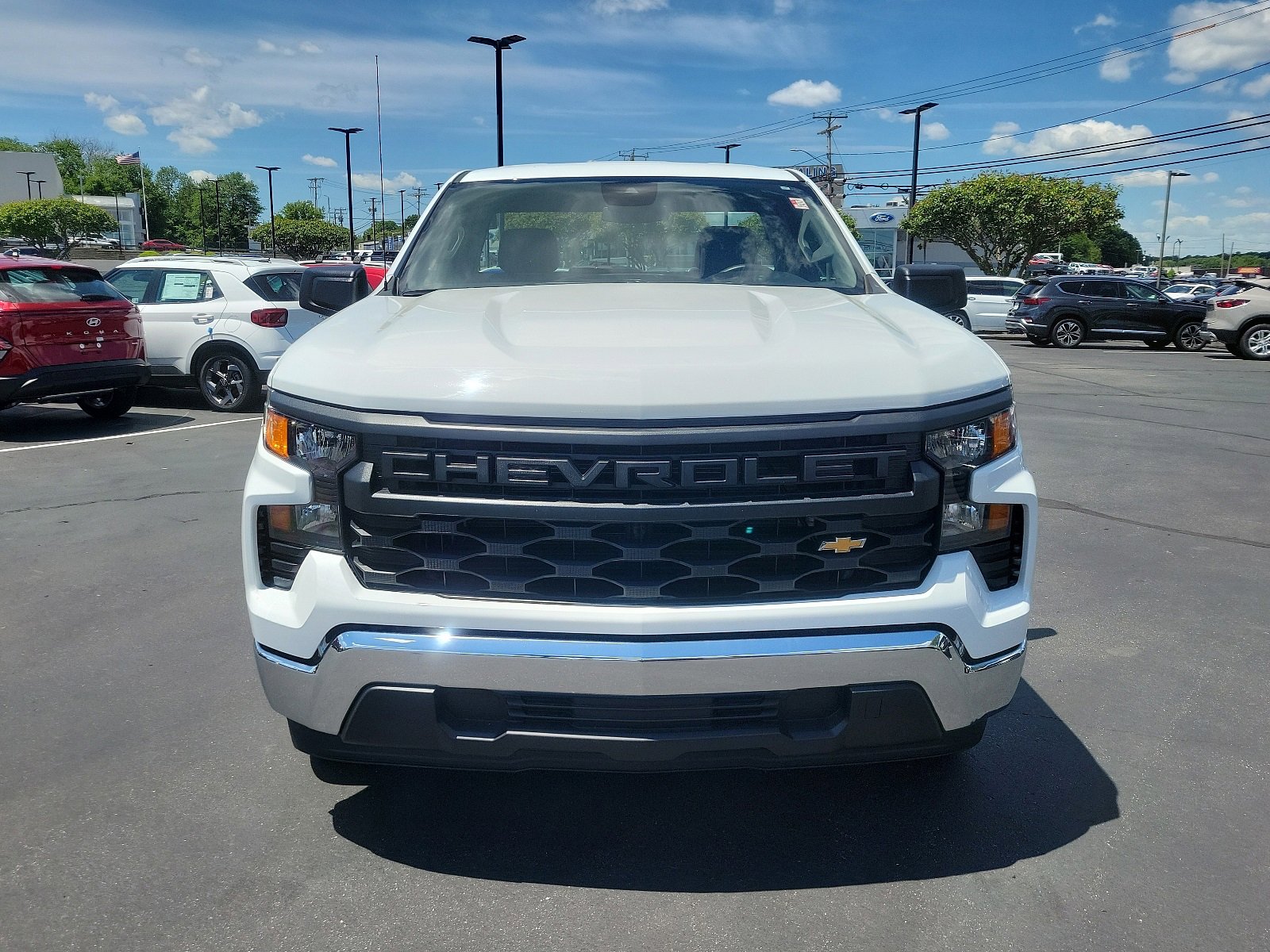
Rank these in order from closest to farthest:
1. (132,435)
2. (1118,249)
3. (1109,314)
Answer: (132,435) → (1109,314) → (1118,249)

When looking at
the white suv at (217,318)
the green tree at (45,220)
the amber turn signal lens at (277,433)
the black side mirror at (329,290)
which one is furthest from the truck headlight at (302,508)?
the green tree at (45,220)

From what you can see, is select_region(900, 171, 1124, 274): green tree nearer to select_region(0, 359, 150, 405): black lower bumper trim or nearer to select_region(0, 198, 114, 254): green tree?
select_region(0, 359, 150, 405): black lower bumper trim

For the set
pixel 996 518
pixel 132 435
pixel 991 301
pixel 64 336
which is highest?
pixel 996 518

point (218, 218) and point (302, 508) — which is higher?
point (218, 218)

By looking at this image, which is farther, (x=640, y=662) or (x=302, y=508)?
(x=302, y=508)

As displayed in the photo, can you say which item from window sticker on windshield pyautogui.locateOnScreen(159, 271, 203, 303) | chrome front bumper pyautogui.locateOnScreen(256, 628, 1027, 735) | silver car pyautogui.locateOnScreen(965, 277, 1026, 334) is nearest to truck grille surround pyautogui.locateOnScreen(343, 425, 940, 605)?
chrome front bumper pyautogui.locateOnScreen(256, 628, 1027, 735)

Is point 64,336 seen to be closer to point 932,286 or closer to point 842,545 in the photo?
point 932,286

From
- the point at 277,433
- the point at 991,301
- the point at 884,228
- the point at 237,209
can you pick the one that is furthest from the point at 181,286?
the point at 237,209

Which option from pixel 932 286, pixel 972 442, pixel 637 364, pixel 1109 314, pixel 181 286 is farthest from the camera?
pixel 1109 314

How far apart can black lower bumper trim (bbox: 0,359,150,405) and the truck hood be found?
785 cm

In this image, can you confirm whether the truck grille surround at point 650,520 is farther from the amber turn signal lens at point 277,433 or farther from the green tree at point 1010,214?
the green tree at point 1010,214

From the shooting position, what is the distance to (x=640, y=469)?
7.98 feet

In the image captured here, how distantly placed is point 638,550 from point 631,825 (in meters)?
1.00

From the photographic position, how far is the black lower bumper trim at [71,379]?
31.3 feet
